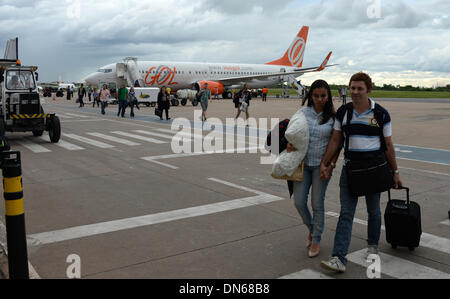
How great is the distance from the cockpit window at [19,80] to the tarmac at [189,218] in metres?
3.28

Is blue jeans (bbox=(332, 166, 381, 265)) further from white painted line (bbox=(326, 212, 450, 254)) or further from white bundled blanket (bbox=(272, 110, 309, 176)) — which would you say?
white painted line (bbox=(326, 212, 450, 254))

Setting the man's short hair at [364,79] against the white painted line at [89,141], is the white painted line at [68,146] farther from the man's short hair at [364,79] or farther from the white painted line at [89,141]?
the man's short hair at [364,79]

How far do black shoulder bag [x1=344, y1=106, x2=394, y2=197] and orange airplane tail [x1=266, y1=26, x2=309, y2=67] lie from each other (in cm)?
5377

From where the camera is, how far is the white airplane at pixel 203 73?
39.6m

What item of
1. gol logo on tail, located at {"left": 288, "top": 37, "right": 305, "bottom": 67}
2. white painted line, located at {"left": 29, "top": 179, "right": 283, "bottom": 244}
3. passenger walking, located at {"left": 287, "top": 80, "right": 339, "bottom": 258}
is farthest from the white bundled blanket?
gol logo on tail, located at {"left": 288, "top": 37, "right": 305, "bottom": 67}

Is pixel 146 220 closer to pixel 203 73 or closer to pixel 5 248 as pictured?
pixel 5 248

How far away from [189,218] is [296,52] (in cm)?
5348

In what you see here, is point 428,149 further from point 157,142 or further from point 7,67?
point 7,67

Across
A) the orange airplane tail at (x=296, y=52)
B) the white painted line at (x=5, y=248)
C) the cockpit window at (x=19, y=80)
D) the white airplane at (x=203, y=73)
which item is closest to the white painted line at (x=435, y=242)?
the white painted line at (x=5, y=248)

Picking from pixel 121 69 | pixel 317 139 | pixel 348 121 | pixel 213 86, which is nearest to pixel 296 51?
pixel 213 86

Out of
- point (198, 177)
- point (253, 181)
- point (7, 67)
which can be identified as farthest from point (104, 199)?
point (7, 67)

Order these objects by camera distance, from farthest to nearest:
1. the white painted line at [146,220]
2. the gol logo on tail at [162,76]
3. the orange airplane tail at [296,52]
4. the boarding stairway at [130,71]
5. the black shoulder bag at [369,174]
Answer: the orange airplane tail at [296,52] → the gol logo on tail at [162,76] → the boarding stairway at [130,71] → the white painted line at [146,220] → the black shoulder bag at [369,174]

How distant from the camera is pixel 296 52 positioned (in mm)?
56281

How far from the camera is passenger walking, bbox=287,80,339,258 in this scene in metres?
4.15
